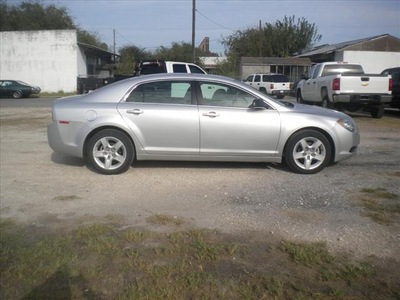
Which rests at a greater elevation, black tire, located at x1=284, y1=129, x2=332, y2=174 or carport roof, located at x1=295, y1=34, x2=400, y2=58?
carport roof, located at x1=295, y1=34, x2=400, y2=58

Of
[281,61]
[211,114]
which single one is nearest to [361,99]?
[211,114]

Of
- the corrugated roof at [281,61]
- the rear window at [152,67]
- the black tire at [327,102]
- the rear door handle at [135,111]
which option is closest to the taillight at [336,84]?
the black tire at [327,102]

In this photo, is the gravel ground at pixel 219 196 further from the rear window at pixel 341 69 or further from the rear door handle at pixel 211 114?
the rear window at pixel 341 69

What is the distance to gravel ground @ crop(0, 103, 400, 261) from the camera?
13.3ft

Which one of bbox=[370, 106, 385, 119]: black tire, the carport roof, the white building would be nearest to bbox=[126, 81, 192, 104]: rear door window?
bbox=[370, 106, 385, 119]: black tire

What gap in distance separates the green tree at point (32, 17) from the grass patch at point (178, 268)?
50196 millimetres

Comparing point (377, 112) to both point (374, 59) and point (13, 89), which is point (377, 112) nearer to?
point (374, 59)

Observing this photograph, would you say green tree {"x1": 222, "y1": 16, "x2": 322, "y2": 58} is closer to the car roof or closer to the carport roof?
the carport roof

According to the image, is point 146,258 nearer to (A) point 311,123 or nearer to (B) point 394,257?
(B) point 394,257

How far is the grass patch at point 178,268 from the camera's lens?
115 inches

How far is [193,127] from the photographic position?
596 centimetres


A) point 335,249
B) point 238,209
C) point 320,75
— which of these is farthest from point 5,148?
point 320,75

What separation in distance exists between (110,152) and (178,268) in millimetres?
3190

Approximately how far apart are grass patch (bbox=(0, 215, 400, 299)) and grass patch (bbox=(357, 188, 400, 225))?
3.40 feet
